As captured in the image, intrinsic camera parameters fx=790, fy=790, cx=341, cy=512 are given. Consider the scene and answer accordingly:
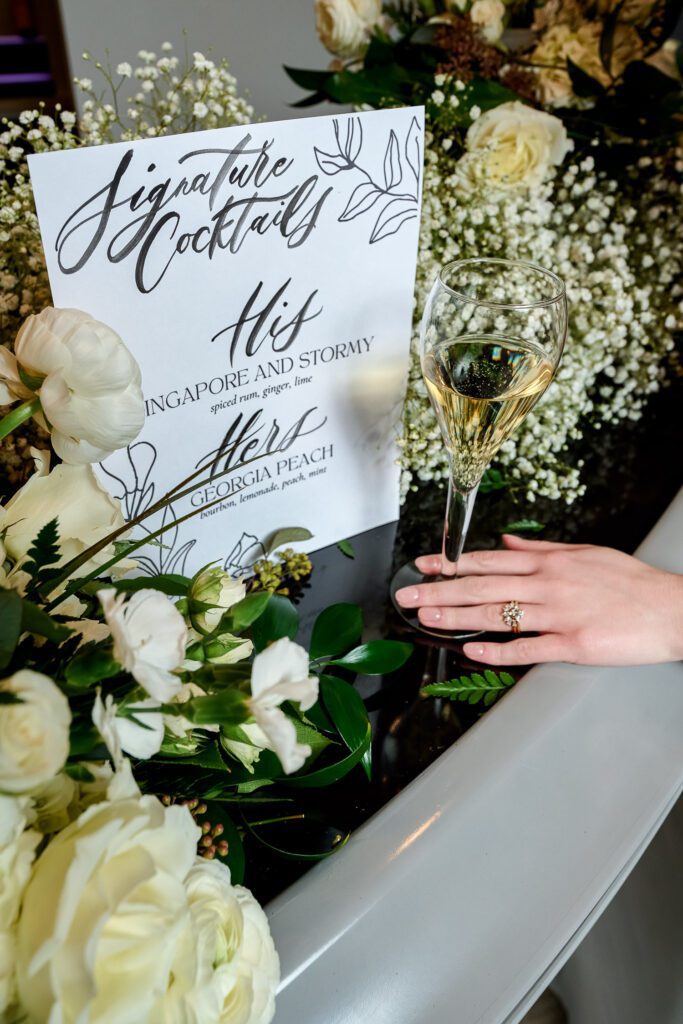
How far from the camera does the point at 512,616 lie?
2.17 feet

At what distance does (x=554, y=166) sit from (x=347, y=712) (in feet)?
2.58

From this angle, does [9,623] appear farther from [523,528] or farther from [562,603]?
[523,528]

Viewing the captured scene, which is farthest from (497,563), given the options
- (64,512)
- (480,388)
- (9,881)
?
(9,881)

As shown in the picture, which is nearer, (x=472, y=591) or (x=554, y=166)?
(x=472, y=591)

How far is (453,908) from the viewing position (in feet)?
1.42

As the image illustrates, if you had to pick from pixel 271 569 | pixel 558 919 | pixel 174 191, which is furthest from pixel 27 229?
pixel 558 919

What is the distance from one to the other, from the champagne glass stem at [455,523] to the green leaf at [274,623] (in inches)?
7.4

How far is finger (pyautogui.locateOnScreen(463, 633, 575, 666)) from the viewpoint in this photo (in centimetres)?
61

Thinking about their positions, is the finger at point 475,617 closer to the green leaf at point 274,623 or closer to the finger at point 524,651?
the finger at point 524,651

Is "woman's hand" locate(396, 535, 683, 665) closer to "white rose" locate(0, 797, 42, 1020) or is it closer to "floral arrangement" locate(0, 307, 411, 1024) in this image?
"floral arrangement" locate(0, 307, 411, 1024)

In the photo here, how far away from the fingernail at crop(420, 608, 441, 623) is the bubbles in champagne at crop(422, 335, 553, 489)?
12cm

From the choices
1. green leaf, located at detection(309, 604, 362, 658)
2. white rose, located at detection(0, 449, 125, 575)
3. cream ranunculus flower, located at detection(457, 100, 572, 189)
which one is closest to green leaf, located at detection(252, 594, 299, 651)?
green leaf, located at detection(309, 604, 362, 658)

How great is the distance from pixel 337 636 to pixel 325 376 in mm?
218

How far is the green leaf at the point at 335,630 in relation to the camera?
1.92 feet
